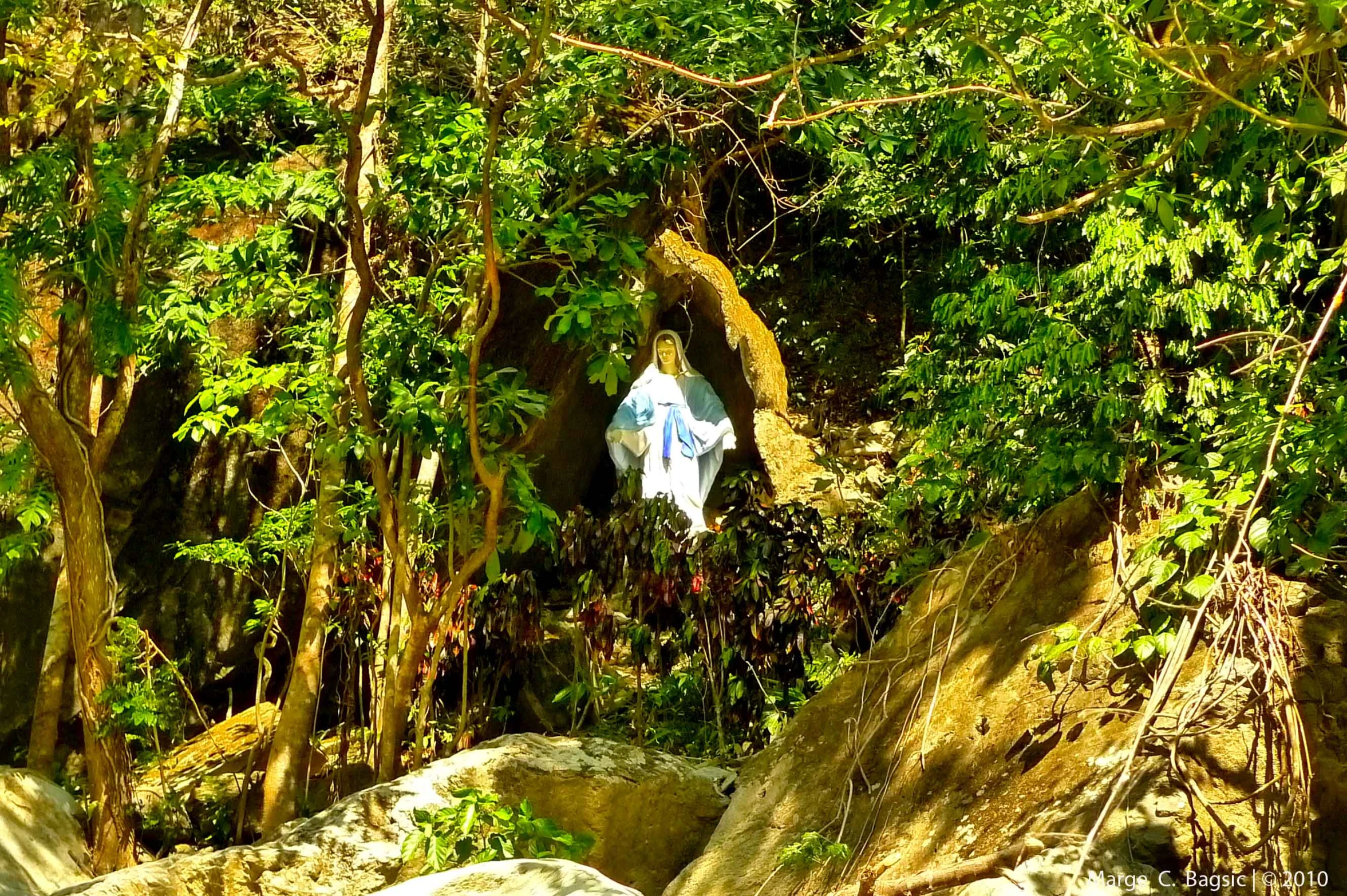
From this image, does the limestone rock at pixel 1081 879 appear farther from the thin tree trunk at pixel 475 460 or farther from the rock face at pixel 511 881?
the thin tree trunk at pixel 475 460

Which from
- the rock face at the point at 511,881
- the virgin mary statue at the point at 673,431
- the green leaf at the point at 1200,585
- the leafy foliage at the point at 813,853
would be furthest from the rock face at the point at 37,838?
the green leaf at the point at 1200,585

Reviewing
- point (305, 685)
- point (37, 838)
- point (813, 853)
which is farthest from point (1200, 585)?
point (37, 838)

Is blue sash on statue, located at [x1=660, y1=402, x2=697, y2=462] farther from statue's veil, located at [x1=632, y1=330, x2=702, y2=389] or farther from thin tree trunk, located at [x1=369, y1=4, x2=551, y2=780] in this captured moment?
thin tree trunk, located at [x1=369, y1=4, x2=551, y2=780]

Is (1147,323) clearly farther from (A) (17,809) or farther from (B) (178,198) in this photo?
Result: (A) (17,809)

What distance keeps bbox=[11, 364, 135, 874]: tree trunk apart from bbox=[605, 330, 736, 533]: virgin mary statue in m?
3.94

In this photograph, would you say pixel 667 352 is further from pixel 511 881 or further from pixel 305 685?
pixel 511 881

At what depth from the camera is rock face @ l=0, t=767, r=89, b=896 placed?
6059mm

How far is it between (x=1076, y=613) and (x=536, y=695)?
433 cm

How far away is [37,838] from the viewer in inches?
255

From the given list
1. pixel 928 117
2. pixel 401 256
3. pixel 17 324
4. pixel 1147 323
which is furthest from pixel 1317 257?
pixel 17 324

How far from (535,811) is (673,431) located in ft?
15.2

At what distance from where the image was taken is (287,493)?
9.87 metres

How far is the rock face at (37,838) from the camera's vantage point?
6059 millimetres

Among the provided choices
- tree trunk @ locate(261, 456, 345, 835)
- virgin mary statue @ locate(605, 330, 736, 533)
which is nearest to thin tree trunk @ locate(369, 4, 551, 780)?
tree trunk @ locate(261, 456, 345, 835)
